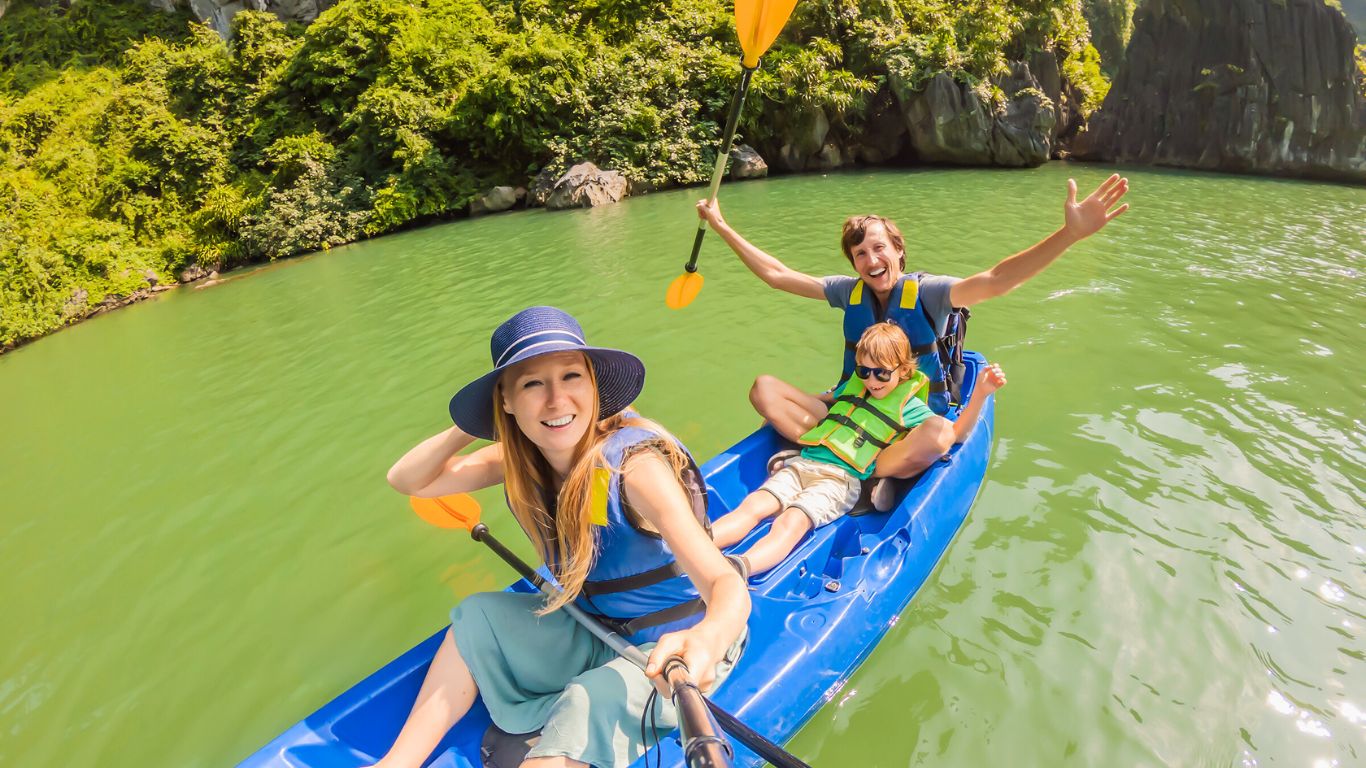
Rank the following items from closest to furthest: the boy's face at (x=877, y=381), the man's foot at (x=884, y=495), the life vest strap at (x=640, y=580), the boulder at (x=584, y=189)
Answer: the life vest strap at (x=640, y=580) < the man's foot at (x=884, y=495) < the boy's face at (x=877, y=381) < the boulder at (x=584, y=189)

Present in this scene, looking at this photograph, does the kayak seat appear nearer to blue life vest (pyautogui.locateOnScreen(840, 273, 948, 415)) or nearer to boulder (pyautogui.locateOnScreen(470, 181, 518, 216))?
blue life vest (pyautogui.locateOnScreen(840, 273, 948, 415))

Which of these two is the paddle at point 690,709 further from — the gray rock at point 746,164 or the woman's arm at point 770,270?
the gray rock at point 746,164

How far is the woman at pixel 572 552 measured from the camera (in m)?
1.51

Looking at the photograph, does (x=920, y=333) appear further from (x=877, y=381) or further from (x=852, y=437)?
(x=852, y=437)

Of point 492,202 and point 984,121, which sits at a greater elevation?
point 984,121

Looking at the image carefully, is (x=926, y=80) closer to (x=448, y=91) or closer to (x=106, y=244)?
(x=448, y=91)

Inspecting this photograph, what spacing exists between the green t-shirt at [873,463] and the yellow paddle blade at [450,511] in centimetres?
148

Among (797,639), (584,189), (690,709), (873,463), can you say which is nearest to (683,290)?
(873,463)

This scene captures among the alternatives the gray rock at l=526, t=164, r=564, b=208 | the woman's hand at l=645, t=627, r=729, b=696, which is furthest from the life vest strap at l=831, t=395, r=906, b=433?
the gray rock at l=526, t=164, r=564, b=208

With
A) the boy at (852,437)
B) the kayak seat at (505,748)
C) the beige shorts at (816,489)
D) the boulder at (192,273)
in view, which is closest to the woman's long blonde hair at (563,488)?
the kayak seat at (505,748)

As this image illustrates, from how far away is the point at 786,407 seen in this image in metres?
3.16

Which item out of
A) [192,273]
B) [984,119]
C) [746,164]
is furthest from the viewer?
[746,164]

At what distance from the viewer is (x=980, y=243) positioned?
7809mm

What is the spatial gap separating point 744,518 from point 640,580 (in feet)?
3.24
